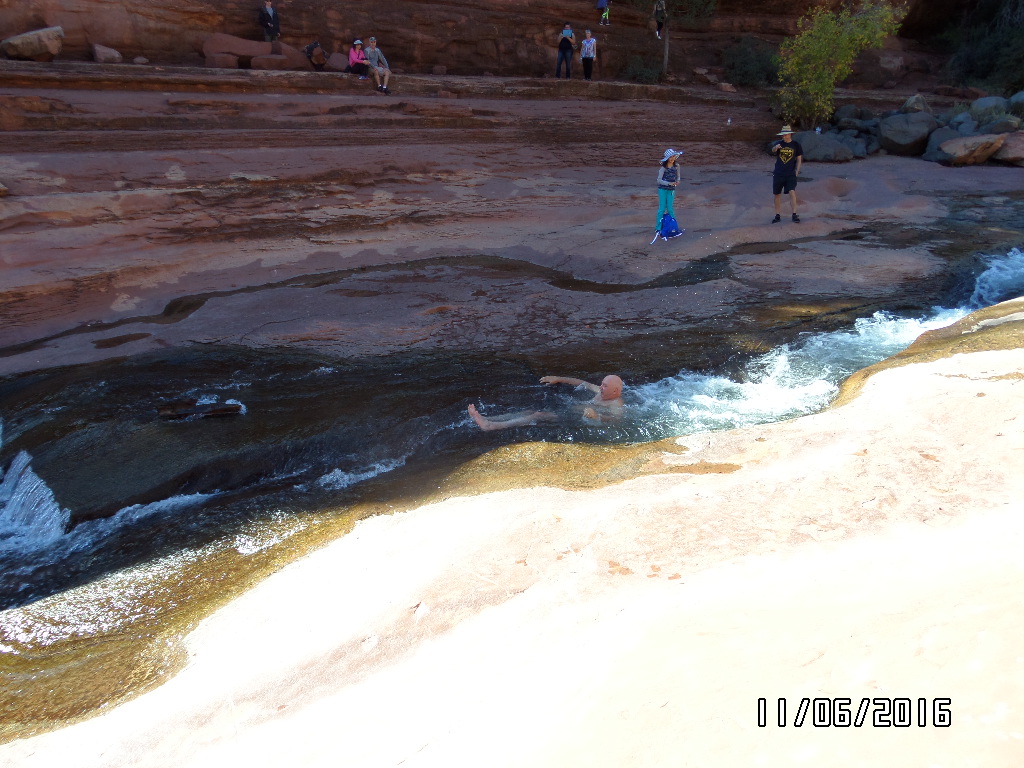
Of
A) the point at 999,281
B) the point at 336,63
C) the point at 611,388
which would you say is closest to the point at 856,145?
the point at 999,281

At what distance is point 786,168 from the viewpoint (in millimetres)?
10281

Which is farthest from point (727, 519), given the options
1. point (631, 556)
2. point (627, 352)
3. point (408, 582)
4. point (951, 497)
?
point (627, 352)

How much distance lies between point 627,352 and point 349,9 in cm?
948

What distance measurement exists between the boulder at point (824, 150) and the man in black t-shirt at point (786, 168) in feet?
11.9

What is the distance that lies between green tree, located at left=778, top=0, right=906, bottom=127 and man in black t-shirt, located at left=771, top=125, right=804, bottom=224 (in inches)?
192

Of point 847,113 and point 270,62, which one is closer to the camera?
point 270,62

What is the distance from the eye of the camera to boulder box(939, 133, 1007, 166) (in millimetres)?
13383

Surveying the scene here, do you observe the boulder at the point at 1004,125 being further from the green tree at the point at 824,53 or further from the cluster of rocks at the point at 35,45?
the cluster of rocks at the point at 35,45

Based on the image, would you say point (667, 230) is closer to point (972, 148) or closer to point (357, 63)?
point (357, 63)

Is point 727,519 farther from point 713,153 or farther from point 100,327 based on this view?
point 713,153

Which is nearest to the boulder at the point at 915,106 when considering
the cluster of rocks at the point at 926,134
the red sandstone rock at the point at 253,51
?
the cluster of rocks at the point at 926,134

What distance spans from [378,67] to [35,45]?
4.63 meters

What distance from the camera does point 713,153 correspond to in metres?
13.6

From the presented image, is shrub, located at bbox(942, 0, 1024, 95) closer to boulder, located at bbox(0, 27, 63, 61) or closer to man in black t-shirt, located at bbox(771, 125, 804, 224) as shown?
man in black t-shirt, located at bbox(771, 125, 804, 224)
